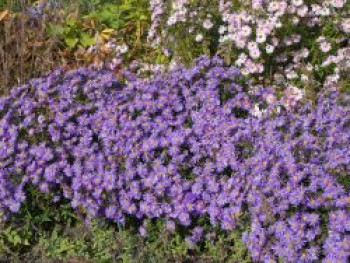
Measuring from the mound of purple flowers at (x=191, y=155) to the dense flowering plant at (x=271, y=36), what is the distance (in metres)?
0.56

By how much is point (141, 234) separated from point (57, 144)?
0.80 metres

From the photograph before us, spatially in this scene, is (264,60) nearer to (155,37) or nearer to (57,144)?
(155,37)

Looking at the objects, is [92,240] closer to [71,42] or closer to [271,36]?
[271,36]

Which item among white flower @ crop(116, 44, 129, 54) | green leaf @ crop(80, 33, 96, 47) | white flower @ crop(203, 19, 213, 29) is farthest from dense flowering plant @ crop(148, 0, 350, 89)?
green leaf @ crop(80, 33, 96, 47)

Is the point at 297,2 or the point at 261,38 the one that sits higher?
the point at 297,2

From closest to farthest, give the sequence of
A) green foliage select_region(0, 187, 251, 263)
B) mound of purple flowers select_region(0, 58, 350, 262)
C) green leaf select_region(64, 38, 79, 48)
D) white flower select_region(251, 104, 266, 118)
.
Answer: mound of purple flowers select_region(0, 58, 350, 262)
green foliage select_region(0, 187, 251, 263)
white flower select_region(251, 104, 266, 118)
green leaf select_region(64, 38, 79, 48)

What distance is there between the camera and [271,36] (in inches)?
192

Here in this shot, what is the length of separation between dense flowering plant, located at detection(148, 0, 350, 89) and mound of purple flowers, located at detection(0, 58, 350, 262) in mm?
560

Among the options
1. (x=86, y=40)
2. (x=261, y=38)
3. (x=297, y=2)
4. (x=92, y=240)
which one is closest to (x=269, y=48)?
(x=261, y=38)

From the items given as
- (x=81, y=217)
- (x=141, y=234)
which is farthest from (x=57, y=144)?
(x=141, y=234)

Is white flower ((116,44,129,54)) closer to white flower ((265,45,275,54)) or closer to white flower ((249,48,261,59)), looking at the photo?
white flower ((249,48,261,59))

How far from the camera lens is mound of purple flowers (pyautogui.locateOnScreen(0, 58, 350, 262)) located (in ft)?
10.8

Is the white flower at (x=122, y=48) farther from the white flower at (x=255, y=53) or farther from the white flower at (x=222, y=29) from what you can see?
the white flower at (x=255, y=53)

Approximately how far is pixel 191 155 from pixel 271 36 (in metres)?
1.47
